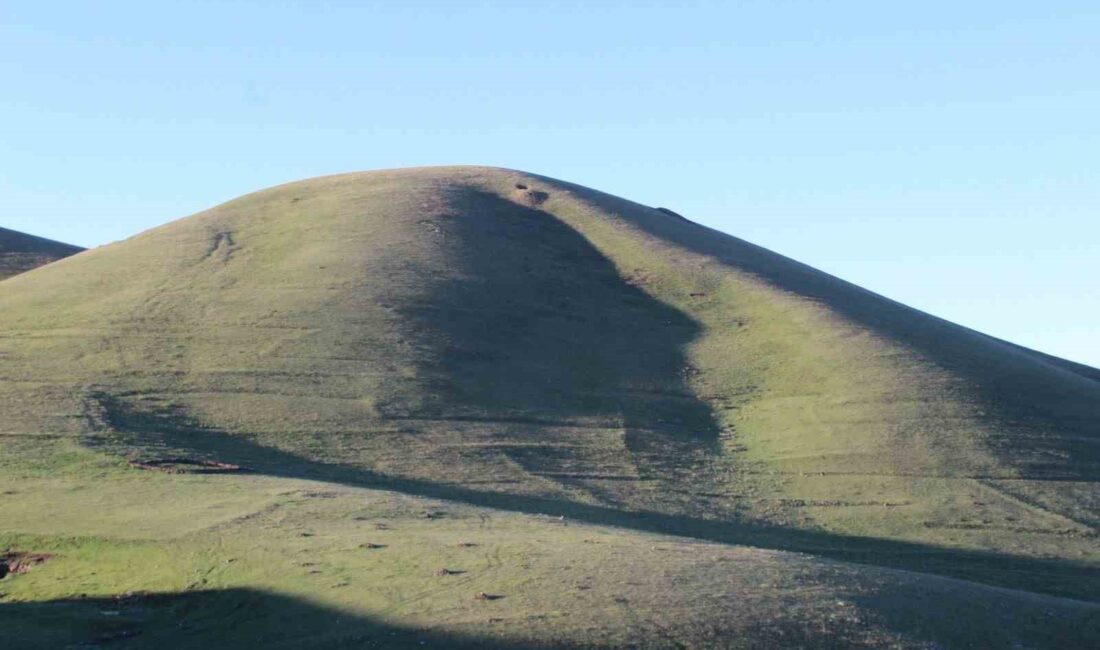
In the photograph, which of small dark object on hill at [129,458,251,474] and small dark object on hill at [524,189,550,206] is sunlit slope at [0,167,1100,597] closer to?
small dark object on hill at [524,189,550,206]

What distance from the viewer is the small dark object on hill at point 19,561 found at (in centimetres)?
2897

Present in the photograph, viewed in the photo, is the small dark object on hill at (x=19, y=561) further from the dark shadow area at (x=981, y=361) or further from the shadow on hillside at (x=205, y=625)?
the dark shadow area at (x=981, y=361)

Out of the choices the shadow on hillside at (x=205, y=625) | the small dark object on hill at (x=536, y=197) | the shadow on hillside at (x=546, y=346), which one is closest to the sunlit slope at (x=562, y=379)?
the shadow on hillside at (x=546, y=346)

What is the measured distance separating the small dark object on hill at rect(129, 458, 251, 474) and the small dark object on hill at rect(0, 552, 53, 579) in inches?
361

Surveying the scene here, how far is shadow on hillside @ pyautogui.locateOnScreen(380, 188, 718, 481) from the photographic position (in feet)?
162

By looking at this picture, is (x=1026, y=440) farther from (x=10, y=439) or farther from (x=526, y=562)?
(x=10, y=439)

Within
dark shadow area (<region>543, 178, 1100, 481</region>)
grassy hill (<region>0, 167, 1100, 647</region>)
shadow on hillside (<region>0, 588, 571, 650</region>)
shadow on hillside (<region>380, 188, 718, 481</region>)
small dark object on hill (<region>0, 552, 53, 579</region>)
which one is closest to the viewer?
shadow on hillside (<region>0, 588, 571, 650</region>)

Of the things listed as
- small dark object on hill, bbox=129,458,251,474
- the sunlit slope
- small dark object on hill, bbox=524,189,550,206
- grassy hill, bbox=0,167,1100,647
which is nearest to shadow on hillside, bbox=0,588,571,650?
grassy hill, bbox=0,167,1100,647

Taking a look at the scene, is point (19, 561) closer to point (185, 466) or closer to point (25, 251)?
point (185, 466)

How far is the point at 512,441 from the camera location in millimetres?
47125

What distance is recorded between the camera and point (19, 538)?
3073cm

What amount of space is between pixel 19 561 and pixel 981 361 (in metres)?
44.4

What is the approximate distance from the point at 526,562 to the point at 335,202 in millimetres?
→ 49778

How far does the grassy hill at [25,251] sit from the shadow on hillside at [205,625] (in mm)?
56013
